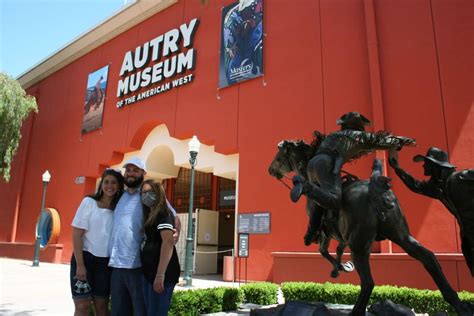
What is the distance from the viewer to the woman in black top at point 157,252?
140 inches

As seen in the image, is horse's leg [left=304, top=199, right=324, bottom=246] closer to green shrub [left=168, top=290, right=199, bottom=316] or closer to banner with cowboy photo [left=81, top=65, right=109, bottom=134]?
green shrub [left=168, top=290, right=199, bottom=316]

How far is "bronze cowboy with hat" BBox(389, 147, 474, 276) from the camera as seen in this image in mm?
3736

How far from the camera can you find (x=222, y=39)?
14.9 m

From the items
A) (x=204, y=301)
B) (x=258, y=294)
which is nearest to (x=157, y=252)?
(x=204, y=301)

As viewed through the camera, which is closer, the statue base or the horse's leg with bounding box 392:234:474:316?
the horse's leg with bounding box 392:234:474:316

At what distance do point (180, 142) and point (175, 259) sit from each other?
41.4ft

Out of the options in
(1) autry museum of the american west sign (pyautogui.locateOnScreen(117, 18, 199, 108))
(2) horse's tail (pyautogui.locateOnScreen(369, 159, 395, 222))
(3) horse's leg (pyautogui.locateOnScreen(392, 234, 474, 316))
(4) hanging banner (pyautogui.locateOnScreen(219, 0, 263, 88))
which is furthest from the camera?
(1) autry museum of the american west sign (pyautogui.locateOnScreen(117, 18, 199, 108))

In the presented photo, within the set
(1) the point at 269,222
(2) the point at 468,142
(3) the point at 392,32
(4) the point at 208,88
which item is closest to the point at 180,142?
(4) the point at 208,88

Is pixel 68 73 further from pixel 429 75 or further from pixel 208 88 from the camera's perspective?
pixel 429 75

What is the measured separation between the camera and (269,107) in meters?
13.1

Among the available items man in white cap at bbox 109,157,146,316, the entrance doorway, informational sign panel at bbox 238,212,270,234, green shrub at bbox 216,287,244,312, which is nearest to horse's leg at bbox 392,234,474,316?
man in white cap at bbox 109,157,146,316

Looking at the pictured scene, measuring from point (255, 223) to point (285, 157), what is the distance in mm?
7981

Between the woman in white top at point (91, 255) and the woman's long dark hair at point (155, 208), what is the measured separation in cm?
42

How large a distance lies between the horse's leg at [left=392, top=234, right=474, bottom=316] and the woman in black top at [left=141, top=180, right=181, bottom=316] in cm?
222
